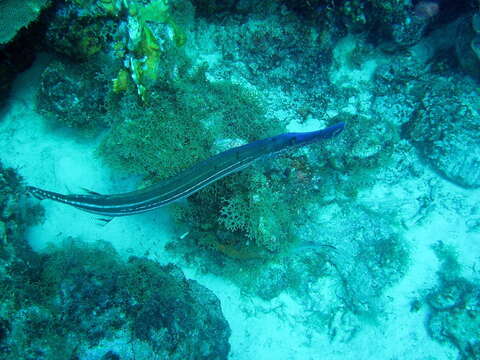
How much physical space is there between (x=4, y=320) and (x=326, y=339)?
24.6ft

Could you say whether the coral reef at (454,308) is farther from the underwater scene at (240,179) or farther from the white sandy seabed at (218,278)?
the white sandy seabed at (218,278)

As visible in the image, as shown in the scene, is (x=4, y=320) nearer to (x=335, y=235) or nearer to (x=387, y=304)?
(x=335, y=235)

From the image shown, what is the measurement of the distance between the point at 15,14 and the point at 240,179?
4781 millimetres

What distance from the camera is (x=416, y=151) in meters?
8.23

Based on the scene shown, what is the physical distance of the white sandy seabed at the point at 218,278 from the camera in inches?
260

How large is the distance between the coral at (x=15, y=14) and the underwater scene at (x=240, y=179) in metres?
0.03

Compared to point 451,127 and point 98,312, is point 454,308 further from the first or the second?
point 98,312

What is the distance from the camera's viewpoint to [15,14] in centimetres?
484

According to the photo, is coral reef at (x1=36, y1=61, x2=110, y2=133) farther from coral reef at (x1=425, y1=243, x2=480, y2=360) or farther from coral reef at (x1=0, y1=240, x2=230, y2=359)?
coral reef at (x1=425, y1=243, x2=480, y2=360)

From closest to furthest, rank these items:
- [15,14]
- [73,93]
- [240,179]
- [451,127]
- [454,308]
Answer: [15,14] → [240,179] → [73,93] → [451,127] → [454,308]

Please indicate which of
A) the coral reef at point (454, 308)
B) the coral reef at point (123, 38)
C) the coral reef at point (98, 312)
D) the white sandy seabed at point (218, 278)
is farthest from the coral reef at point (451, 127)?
the coral reef at point (98, 312)

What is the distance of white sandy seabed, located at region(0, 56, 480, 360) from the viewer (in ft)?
21.7

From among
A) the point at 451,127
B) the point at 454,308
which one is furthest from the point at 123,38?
the point at 454,308

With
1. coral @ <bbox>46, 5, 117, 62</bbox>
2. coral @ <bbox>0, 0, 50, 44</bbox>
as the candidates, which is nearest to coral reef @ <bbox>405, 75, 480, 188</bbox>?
coral @ <bbox>46, 5, 117, 62</bbox>
